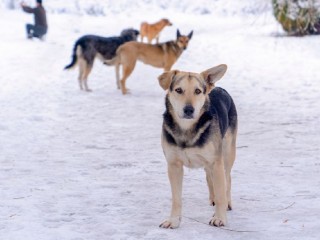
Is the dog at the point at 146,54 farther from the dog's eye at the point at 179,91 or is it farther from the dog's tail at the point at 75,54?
the dog's eye at the point at 179,91

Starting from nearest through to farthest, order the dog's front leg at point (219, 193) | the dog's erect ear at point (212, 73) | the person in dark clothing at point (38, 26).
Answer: the dog's front leg at point (219, 193), the dog's erect ear at point (212, 73), the person in dark clothing at point (38, 26)

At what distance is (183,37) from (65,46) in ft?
33.7

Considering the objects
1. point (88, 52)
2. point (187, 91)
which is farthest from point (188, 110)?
point (88, 52)

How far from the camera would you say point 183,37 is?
500 inches

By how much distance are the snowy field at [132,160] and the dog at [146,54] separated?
1.88ft

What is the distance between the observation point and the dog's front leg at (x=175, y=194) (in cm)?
448

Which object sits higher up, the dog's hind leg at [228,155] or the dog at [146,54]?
the dog's hind leg at [228,155]

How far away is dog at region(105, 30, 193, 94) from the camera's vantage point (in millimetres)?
12422

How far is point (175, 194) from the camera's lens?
451cm

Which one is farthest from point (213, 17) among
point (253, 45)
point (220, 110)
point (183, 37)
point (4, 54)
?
point (220, 110)

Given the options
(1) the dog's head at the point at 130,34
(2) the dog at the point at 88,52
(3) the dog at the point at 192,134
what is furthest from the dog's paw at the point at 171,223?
(1) the dog's head at the point at 130,34

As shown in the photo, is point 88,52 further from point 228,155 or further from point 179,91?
point 179,91

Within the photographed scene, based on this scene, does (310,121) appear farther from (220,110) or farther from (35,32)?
(35,32)

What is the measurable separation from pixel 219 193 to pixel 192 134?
0.51 metres
